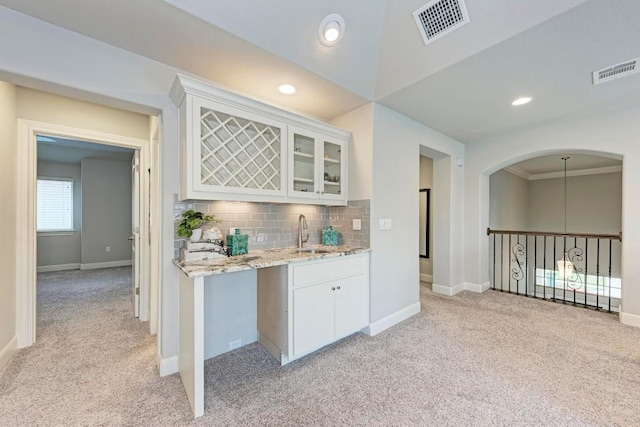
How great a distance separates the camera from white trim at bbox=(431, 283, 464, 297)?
4168 mm

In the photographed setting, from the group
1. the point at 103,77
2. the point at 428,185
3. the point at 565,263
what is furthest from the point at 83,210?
the point at 565,263

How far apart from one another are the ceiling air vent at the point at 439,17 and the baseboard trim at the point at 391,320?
271 centimetres

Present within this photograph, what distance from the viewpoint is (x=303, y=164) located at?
2.73m

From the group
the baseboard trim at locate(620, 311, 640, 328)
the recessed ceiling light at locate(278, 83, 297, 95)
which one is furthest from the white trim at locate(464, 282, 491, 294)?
the recessed ceiling light at locate(278, 83, 297, 95)

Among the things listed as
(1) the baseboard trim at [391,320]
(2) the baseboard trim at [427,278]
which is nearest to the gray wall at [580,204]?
(2) the baseboard trim at [427,278]

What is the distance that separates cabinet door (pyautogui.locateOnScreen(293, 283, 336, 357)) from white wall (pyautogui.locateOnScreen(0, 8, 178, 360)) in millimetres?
999

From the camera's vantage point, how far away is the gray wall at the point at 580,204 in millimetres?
6344

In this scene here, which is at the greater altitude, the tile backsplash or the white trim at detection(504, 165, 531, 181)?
the white trim at detection(504, 165, 531, 181)

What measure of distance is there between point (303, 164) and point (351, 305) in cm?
149

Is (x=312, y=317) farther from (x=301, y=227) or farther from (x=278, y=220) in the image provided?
(x=278, y=220)

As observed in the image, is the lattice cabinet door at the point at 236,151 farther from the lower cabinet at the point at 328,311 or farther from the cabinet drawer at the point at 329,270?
→ the lower cabinet at the point at 328,311

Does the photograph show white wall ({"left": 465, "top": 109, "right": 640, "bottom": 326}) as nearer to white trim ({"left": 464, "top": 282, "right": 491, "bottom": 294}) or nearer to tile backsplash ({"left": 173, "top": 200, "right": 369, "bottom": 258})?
white trim ({"left": 464, "top": 282, "right": 491, "bottom": 294})

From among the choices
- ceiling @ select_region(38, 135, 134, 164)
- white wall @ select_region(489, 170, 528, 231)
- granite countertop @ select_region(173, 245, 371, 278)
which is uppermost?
ceiling @ select_region(38, 135, 134, 164)

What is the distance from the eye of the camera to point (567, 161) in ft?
19.2
